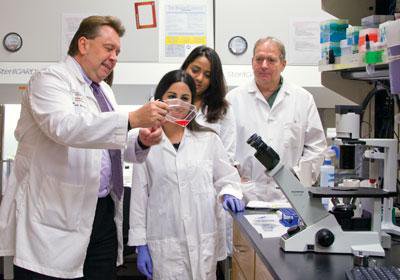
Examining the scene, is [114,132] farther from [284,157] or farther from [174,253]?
[284,157]

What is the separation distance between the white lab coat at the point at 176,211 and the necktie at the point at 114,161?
8 centimetres

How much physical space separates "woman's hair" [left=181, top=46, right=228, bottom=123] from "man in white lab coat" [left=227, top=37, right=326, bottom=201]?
0.25 metres

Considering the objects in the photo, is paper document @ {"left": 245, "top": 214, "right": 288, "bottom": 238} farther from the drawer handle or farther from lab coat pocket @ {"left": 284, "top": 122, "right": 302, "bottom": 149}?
lab coat pocket @ {"left": 284, "top": 122, "right": 302, "bottom": 149}

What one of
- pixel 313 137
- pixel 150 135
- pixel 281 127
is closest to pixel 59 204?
pixel 150 135

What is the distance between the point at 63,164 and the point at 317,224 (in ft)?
2.95

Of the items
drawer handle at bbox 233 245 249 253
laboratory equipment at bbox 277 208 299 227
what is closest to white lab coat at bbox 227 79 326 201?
drawer handle at bbox 233 245 249 253

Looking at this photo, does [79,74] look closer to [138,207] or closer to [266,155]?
[138,207]

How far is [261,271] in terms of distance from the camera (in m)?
1.67

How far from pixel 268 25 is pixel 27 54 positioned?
5.02 ft

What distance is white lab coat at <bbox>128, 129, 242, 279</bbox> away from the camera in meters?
2.01

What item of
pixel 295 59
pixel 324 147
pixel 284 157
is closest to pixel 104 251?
pixel 284 157

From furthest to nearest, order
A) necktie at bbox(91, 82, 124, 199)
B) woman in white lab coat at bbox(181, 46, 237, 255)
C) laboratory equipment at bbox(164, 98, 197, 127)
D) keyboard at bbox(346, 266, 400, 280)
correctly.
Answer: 1. woman in white lab coat at bbox(181, 46, 237, 255)
2. necktie at bbox(91, 82, 124, 199)
3. laboratory equipment at bbox(164, 98, 197, 127)
4. keyboard at bbox(346, 266, 400, 280)

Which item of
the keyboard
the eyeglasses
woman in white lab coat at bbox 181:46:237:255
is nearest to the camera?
the keyboard

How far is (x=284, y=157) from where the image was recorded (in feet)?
9.43
